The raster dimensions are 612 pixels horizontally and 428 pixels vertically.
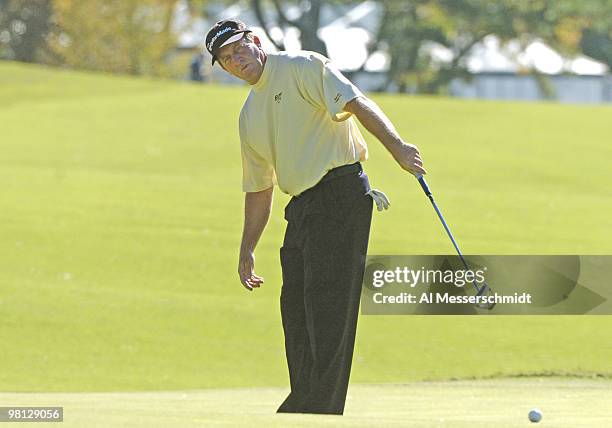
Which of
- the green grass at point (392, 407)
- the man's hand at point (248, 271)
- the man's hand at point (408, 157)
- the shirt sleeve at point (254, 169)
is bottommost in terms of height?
the green grass at point (392, 407)

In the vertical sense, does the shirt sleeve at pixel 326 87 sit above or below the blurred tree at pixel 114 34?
above

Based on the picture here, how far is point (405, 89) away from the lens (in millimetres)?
59812

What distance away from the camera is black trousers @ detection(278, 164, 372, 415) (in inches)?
275

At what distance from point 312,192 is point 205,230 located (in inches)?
454

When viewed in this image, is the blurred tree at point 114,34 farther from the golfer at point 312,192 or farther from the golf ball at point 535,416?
the golf ball at point 535,416

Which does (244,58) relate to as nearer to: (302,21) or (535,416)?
(535,416)

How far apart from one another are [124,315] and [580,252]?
593 centimetres

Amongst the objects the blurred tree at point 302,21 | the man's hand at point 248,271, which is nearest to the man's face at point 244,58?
the man's hand at point 248,271

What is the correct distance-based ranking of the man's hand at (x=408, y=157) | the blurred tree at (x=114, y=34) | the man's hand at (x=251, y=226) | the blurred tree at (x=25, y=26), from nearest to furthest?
1. the man's hand at (x=408, y=157)
2. the man's hand at (x=251, y=226)
3. the blurred tree at (x=114, y=34)
4. the blurred tree at (x=25, y=26)

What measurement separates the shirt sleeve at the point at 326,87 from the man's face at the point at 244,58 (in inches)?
8.2

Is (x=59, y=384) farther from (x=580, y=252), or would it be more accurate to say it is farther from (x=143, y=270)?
(x=580, y=252)

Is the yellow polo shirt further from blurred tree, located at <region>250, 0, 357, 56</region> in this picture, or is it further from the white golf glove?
blurred tree, located at <region>250, 0, 357, 56</region>

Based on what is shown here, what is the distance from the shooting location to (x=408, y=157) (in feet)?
21.6

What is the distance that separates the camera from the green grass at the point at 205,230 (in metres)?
13.3
